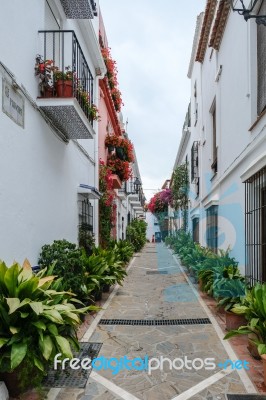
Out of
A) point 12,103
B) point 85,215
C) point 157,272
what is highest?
point 12,103

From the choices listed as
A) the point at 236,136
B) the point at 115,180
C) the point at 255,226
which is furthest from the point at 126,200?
the point at 255,226

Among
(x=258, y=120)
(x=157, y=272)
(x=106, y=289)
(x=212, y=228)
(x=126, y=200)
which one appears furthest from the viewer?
(x=126, y=200)

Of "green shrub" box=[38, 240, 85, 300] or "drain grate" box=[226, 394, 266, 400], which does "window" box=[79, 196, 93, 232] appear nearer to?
"green shrub" box=[38, 240, 85, 300]

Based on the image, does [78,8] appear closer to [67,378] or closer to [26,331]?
[26,331]

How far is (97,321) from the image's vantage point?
20.0 ft

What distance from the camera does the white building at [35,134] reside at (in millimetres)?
4477

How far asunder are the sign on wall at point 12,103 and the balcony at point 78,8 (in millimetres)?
2906

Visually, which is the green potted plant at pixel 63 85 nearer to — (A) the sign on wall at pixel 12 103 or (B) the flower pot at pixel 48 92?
(B) the flower pot at pixel 48 92

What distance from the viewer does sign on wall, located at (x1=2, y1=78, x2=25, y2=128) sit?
14.4 feet

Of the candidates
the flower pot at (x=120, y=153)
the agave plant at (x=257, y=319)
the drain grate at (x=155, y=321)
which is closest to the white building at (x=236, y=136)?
the drain grate at (x=155, y=321)

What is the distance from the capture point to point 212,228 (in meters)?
10.9

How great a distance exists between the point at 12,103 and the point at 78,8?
3355 mm

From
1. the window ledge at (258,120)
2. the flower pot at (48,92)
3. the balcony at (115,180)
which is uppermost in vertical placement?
the flower pot at (48,92)

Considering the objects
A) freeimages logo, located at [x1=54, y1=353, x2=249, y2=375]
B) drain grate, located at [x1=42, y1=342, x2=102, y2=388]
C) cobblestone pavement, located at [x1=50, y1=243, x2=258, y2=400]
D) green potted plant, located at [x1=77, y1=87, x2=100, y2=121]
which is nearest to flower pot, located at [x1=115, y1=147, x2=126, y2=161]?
green potted plant, located at [x1=77, y1=87, x2=100, y2=121]
